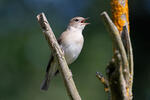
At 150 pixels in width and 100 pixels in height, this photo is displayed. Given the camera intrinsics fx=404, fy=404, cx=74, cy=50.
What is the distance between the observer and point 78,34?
5.72 m

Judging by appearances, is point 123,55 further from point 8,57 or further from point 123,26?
point 8,57

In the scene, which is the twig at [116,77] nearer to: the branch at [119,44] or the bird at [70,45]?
the branch at [119,44]

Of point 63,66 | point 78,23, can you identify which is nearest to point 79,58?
point 78,23

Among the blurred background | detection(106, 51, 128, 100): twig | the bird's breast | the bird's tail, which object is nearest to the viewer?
detection(106, 51, 128, 100): twig

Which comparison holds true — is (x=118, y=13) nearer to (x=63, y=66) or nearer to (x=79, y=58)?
(x=63, y=66)

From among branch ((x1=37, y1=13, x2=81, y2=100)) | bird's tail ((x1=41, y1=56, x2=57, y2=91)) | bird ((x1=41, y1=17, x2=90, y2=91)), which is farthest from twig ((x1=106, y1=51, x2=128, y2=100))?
bird's tail ((x1=41, y1=56, x2=57, y2=91))

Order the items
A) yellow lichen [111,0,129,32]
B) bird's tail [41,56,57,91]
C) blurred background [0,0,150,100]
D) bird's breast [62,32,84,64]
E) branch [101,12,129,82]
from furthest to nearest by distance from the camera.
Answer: blurred background [0,0,150,100] < bird's tail [41,56,57,91] < bird's breast [62,32,84,64] < yellow lichen [111,0,129,32] < branch [101,12,129,82]

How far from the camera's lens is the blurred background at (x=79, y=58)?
9102mm

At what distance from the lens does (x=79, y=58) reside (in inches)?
385

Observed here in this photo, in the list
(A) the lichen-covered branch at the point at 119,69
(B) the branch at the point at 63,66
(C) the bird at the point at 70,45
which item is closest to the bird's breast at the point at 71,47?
(C) the bird at the point at 70,45

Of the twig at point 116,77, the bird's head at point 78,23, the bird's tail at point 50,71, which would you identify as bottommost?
the twig at point 116,77

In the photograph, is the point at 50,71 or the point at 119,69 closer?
the point at 119,69

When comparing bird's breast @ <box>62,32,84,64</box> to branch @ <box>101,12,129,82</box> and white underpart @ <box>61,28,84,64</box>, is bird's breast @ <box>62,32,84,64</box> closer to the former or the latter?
white underpart @ <box>61,28,84,64</box>

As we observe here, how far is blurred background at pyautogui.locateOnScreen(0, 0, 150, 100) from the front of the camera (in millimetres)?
9102
